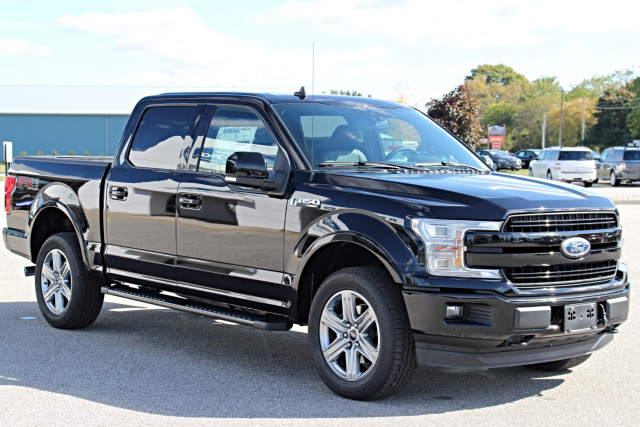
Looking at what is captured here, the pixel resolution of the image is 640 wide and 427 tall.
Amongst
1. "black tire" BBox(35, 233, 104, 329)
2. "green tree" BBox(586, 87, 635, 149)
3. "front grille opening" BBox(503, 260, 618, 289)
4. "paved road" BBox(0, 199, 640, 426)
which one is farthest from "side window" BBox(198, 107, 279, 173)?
"green tree" BBox(586, 87, 635, 149)

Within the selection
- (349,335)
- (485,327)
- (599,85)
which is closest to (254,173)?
Result: (349,335)

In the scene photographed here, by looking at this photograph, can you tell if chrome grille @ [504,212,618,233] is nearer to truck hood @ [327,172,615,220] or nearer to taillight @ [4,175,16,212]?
truck hood @ [327,172,615,220]

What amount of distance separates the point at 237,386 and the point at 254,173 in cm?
145

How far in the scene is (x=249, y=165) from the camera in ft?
20.1

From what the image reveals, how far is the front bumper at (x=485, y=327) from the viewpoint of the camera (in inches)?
202

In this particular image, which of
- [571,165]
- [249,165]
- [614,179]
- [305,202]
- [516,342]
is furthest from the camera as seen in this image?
[614,179]

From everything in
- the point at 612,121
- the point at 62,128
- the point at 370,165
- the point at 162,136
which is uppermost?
the point at 162,136

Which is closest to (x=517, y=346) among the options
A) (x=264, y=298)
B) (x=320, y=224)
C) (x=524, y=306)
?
(x=524, y=306)

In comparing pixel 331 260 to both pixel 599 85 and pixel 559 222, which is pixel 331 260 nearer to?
pixel 559 222

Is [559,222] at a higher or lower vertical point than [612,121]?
higher

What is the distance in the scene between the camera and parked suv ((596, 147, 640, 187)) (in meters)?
38.8

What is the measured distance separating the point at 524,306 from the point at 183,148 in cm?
305

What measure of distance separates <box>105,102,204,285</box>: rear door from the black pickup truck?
2 centimetres

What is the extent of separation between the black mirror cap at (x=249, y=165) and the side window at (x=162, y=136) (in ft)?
2.72
